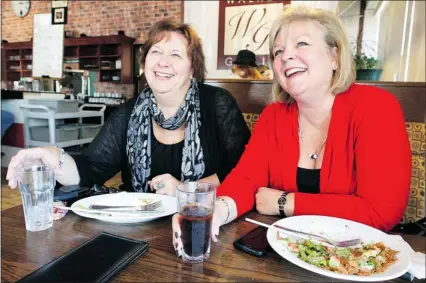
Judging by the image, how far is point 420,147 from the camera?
61.1 inches

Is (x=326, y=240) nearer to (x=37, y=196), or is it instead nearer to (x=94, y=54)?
(x=37, y=196)

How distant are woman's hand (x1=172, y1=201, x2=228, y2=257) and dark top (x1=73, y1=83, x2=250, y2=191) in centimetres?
61

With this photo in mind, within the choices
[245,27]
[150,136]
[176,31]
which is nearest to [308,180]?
[150,136]

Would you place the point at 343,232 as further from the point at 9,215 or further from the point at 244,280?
the point at 9,215

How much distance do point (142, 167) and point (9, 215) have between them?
642mm

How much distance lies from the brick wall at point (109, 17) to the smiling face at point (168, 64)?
16.3 ft

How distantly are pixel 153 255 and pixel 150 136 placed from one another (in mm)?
909

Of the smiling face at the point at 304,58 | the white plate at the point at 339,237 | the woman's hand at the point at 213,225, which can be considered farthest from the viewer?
the smiling face at the point at 304,58

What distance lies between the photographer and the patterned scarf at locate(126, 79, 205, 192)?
153cm

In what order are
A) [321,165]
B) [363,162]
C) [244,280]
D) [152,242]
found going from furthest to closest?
[321,165] < [363,162] < [152,242] < [244,280]

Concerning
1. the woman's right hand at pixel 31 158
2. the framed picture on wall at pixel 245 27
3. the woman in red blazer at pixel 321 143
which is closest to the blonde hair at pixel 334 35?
the woman in red blazer at pixel 321 143

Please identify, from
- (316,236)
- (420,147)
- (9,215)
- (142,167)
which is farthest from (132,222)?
(420,147)

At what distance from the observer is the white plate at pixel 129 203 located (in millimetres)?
888

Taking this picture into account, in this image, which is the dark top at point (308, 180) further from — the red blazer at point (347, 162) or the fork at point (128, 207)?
the fork at point (128, 207)
